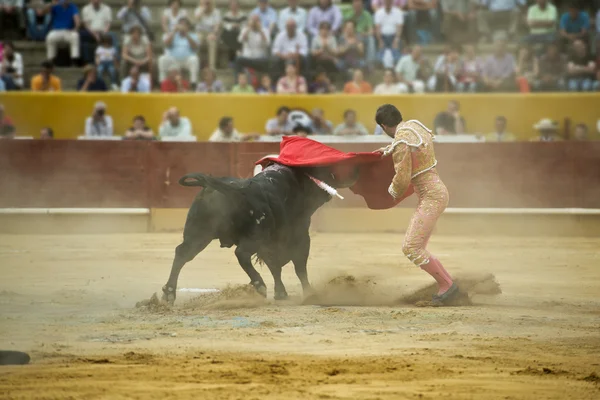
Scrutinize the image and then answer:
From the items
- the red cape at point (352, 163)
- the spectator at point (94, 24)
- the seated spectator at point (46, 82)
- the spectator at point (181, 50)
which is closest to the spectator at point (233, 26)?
the spectator at point (181, 50)

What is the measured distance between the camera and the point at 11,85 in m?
14.4

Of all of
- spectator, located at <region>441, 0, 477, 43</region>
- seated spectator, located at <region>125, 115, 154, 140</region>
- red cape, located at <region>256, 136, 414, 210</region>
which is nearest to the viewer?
red cape, located at <region>256, 136, 414, 210</region>

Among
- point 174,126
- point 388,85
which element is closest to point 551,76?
point 388,85

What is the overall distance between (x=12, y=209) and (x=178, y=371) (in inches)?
334

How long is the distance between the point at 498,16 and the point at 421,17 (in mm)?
1208

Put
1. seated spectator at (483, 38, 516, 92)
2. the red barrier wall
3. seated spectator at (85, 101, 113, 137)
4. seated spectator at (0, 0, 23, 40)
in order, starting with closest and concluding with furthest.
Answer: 1. the red barrier wall
2. seated spectator at (85, 101, 113, 137)
3. seated spectator at (483, 38, 516, 92)
4. seated spectator at (0, 0, 23, 40)

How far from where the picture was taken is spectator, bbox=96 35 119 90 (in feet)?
46.9

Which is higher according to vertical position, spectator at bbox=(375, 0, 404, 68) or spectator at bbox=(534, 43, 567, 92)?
spectator at bbox=(375, 0, 404, 68)

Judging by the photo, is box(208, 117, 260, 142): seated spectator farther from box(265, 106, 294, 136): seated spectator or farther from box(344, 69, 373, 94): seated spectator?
box(344, 69, 373, 94): seated spectator

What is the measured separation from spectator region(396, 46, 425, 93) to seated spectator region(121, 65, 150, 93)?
11.4 ft

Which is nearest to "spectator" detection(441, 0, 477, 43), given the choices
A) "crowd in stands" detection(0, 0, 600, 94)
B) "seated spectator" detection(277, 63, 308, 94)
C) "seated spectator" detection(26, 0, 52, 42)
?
"crowd in stands" detection(0, 0, 600, 94)

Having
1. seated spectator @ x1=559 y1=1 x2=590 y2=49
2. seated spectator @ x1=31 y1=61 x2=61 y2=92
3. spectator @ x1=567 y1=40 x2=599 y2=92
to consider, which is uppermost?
seated spectator @ x1=559 y1=1 x2=590 y2=49

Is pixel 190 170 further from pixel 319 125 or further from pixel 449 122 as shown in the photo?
pixel 449 122

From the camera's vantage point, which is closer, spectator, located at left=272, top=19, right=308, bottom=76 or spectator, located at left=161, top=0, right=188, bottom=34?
spectator, located at left=272, top=19, right=308, bottom=76
